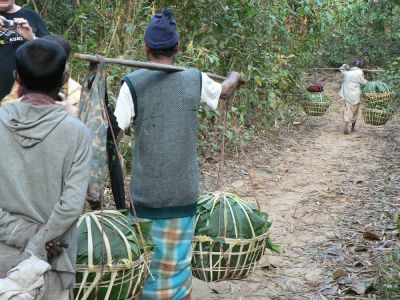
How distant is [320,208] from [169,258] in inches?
144

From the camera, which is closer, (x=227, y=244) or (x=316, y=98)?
(x=227, y=244)

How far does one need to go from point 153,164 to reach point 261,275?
2020 mm

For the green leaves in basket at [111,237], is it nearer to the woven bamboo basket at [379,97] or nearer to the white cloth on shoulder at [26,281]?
the white cloth on shoulder at [26,281]

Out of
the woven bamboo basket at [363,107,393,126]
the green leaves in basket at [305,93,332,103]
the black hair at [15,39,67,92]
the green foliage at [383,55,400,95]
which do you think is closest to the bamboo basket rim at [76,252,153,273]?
the black hair at [15,39,67,92]

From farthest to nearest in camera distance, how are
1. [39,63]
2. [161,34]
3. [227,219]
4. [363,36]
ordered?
1. [363,36]
2. [227,219]
3. [161,34]
4. [39,63]

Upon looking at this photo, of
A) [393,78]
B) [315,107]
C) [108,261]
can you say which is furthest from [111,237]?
[393,78]

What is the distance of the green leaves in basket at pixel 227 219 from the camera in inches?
139

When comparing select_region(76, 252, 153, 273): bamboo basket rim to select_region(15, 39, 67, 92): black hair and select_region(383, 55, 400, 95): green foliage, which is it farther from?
select_region(383, 55, 400, 95): green foliage

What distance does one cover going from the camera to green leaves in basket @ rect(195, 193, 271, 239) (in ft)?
11.6

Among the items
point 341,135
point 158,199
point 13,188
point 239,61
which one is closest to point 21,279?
point 13,188

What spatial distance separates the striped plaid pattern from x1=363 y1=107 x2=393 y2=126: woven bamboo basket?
29.5 ft

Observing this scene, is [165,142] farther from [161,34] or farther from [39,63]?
[39,63]

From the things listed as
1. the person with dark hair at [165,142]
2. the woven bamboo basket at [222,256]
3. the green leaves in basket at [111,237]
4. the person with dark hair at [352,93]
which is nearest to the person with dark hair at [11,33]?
the person with dark hair at [165,142]

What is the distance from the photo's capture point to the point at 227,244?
11.4ft
